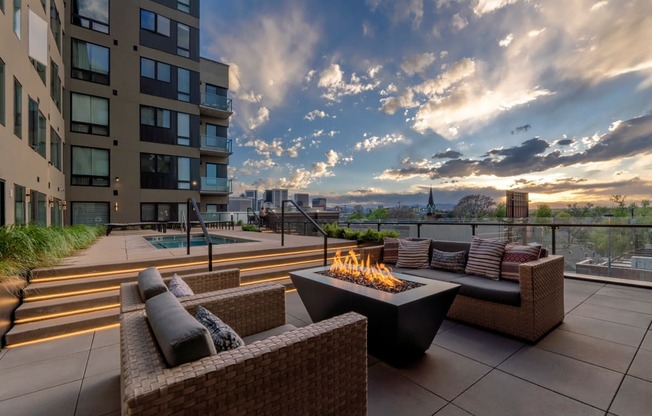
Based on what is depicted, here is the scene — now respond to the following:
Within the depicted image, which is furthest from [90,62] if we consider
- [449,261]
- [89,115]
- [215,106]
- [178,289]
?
[449,261]

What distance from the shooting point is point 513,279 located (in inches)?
135

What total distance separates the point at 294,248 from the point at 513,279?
4.06 m

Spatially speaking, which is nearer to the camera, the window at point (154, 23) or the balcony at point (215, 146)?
the window at point (154, 23)

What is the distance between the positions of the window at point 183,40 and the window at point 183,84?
35.0 inches

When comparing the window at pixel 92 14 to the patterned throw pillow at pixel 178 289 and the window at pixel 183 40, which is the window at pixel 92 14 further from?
the patterned throw pillow at pixel 178 289

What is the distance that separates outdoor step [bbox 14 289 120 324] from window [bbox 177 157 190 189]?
1266cm

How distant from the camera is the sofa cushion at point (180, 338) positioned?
3.85ft

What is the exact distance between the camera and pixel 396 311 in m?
2.24

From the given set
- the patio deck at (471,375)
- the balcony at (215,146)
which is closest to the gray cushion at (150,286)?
the patio deck at (471,375)

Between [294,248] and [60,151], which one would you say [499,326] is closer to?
[294,248]

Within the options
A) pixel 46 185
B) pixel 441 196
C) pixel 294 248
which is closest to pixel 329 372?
pixel 294 248

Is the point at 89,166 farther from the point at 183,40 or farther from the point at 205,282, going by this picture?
the point at 205,282

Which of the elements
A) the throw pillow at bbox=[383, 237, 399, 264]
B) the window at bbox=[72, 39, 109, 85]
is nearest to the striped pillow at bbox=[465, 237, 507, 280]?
the throw pillow at bbox=[383, 237, 399, 264]

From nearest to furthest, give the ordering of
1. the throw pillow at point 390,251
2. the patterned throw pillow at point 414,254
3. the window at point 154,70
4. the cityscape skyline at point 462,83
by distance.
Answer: the patterned throw pillow at point 414,254 → the throw pillow at point 390,251 → the cityscape skyline at point 462,83 → the window at point 154,70
